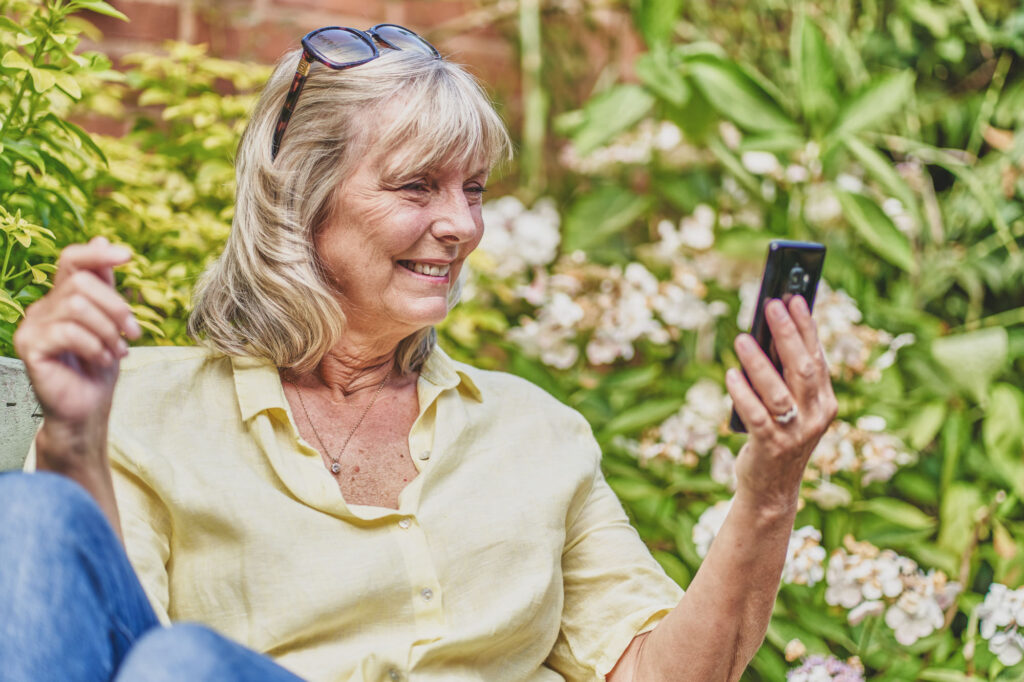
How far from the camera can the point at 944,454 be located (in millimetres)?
2273

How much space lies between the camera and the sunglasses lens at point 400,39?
153cm

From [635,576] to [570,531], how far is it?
12 cm

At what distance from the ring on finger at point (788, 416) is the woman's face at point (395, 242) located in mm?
545

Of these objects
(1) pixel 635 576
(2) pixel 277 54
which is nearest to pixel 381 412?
(1) pixel 635 576

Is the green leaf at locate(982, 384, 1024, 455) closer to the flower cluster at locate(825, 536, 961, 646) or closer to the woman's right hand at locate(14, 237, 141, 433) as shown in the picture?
the flower cluster at locate(825, 536, 961, 646)

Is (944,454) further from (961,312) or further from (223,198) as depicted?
Answer: (223,198)

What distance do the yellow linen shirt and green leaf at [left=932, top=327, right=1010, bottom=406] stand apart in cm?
109

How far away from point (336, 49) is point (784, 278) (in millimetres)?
709

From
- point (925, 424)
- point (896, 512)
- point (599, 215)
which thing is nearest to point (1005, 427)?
point (925, 424)

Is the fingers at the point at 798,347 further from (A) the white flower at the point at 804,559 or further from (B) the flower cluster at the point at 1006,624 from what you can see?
(B) the flower cluster at the point at 1006,624

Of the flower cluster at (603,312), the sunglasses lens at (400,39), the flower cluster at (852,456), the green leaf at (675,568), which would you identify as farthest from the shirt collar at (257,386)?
the flower cluster at (852,456)

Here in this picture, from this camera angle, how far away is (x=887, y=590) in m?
1.73

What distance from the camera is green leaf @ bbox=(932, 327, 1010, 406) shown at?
2.30 metres

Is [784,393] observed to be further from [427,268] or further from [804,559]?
[804,559]
